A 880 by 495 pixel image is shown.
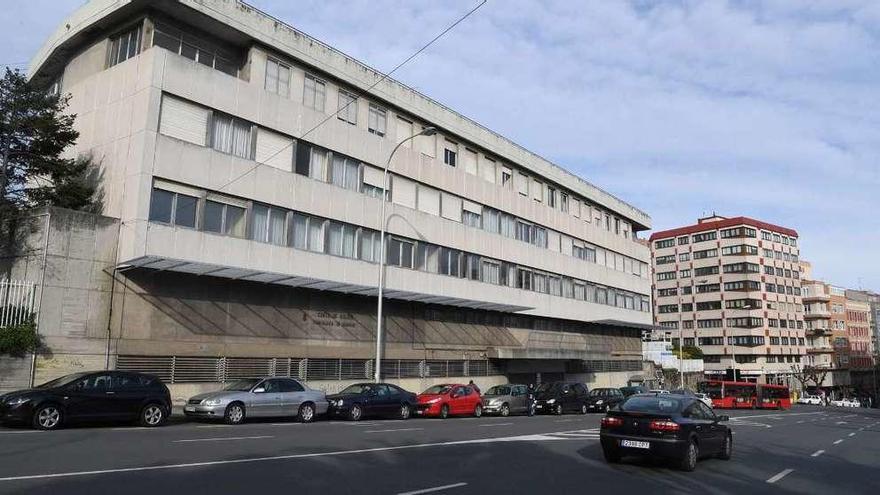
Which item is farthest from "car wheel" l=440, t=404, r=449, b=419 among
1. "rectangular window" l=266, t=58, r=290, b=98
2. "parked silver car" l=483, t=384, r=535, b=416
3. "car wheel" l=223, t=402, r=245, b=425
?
"rectangular window" l=266, t=58, r=290, b=98

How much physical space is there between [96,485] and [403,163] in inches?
1033

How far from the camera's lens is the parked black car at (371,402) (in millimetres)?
22109

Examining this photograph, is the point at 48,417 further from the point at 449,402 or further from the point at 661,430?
the point at 449,402

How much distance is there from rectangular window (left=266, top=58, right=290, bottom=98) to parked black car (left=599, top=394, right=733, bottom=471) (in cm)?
2041

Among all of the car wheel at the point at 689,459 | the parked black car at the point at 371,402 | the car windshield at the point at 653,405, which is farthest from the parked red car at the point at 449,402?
the car wheel at the point at 689,459

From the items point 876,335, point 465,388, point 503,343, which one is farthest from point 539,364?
point 876,335

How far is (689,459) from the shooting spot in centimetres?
1178

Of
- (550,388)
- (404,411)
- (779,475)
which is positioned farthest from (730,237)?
(779,475)

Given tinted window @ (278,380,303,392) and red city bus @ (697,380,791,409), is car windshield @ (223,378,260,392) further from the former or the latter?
red city bus @ (697,380,791,409)

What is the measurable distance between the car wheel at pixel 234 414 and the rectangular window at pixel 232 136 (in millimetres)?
10554

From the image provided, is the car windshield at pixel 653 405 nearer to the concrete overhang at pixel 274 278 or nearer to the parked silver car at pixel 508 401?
the concrete overhang at pixel 274 278

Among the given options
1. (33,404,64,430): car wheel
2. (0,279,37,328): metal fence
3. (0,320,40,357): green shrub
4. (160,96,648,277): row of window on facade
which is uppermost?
(160,96,648,277): row of window on facade

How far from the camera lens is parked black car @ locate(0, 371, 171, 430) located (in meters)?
14.6

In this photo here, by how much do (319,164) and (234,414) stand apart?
43.6ft
